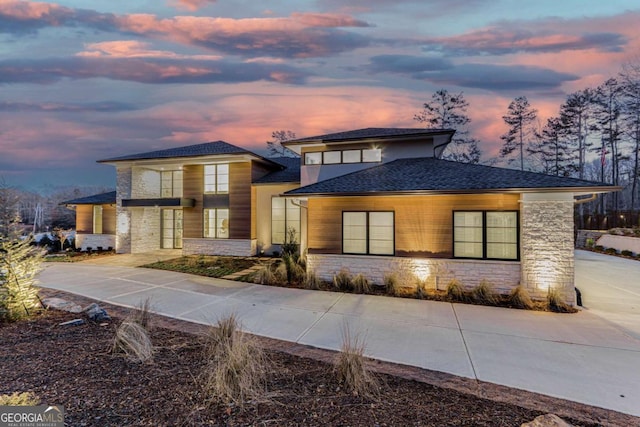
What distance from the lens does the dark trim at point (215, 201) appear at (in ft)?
47.5

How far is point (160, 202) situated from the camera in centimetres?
1459

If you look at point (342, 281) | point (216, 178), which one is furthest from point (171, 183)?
point (342, 281)

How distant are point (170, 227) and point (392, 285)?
14.0m

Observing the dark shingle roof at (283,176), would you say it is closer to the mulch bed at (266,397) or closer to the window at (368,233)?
the window at (368,233)

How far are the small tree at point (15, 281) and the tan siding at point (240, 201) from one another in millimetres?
8796

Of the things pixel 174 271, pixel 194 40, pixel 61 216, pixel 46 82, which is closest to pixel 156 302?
pixel 174 271

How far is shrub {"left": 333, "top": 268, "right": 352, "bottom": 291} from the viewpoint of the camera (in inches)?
331

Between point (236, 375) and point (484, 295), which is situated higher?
point (236, 375)

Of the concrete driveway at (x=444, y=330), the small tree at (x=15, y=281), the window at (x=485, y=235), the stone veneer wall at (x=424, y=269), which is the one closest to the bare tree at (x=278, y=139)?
the stone veneer wall at (x=424, y=269)

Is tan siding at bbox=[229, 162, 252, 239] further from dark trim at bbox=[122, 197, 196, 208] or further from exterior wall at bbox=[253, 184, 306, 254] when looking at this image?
dark trim at bbox=[122, 197, 196, 208]

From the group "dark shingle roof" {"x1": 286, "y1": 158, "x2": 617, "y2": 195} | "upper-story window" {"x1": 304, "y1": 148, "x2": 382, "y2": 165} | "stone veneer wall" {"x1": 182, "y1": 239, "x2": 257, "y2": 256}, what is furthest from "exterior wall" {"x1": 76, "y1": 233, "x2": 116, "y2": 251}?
"dark shingle roof" {"x1": 286, "y1": 158, "x2": 617, "y2": 195}

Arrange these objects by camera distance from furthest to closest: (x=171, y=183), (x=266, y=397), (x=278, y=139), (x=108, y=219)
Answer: (x=278, y=139)
(x=108, y=219)
(x=171, y=183)
(x=266, y=397)

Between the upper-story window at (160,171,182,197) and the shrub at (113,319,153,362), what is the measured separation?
13510 millimetres

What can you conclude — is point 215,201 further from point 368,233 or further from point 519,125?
point 519,125
